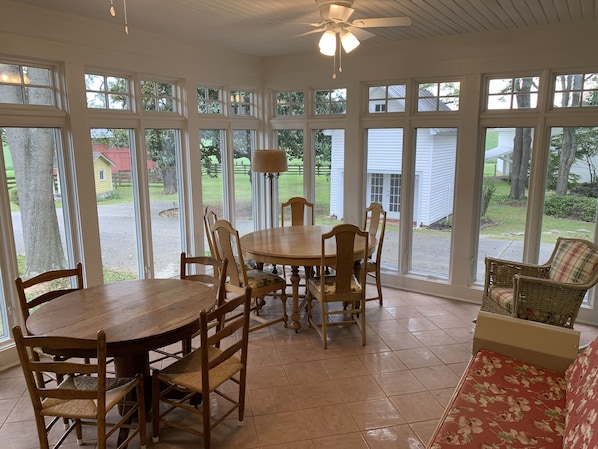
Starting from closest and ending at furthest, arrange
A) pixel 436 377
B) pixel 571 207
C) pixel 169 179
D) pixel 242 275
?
pixel 436 377 → pixel 242 275 → pixel 571 207 → pixel 169 179

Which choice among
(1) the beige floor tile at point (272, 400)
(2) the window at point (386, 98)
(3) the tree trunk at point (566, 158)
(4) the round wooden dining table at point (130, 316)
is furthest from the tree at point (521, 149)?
(4) the round wooden dining table at point (130, 316)

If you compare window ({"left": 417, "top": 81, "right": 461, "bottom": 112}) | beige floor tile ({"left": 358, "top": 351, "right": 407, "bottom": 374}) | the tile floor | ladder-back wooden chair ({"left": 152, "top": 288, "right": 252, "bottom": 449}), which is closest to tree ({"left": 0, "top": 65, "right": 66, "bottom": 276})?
the tile floor

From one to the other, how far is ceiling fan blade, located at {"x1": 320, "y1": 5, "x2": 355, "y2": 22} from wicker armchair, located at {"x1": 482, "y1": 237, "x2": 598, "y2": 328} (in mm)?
2261

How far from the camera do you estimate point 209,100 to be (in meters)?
5.18

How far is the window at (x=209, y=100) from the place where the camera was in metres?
5.10

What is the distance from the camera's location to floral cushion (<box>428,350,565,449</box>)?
1932 mm

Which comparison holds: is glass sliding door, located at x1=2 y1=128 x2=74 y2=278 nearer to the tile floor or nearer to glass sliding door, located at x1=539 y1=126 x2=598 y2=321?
the tile floor

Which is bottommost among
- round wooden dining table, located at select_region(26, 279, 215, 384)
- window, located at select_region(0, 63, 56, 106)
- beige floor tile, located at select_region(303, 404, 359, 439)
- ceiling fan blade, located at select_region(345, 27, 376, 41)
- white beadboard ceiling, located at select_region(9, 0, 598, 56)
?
beige floor tile, located at select_region(303, 404, 359, 439)

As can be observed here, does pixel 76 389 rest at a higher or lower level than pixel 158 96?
lower

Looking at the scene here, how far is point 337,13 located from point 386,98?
90.2 inches

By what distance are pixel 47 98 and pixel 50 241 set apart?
1190 millimetres

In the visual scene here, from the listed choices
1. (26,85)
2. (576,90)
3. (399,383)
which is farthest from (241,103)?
(399,383)

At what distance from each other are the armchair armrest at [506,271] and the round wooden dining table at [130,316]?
2397 mm

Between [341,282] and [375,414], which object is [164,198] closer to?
[341,282]
